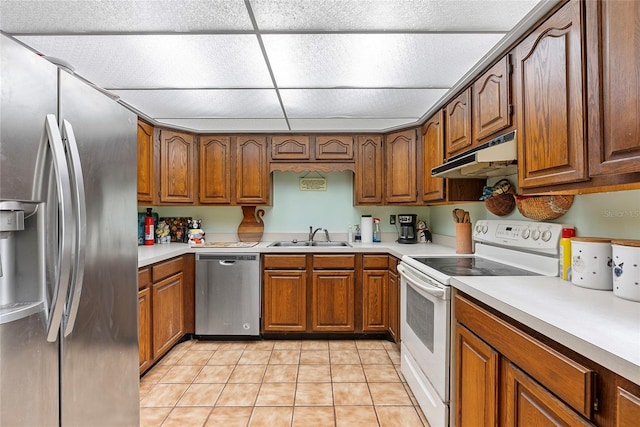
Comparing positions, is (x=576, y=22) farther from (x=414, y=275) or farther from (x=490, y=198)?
(x=414, y=275)

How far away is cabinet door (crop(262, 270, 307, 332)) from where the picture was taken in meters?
2.85

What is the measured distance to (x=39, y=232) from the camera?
941mm

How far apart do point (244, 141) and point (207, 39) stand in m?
1.62

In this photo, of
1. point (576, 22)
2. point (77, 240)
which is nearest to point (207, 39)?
point (77, 240)

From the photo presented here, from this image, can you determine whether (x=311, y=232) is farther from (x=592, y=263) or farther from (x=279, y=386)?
(x=592, y=263)

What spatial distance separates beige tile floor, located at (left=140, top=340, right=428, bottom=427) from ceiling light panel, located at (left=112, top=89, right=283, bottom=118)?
6.56 feet

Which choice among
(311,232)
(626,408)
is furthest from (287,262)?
(626,408)

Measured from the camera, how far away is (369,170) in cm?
318

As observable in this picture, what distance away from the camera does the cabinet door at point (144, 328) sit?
2146 mm

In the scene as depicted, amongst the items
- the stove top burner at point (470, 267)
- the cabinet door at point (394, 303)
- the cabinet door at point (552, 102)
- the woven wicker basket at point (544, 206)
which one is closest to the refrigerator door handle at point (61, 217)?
the stove top burner at point (470, 267)

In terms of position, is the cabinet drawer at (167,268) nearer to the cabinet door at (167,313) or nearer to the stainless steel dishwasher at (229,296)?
the cabinet door at (167,313)

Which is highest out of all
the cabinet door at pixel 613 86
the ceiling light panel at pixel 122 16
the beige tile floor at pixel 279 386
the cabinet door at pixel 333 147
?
the ceiling light panel at pixel 122 16

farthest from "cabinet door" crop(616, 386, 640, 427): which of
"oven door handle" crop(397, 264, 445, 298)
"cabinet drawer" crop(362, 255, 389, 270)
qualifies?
"cabinet drawer" crop(362, 255, 389, 270)

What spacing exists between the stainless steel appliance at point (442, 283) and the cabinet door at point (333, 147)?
1.44 metres
